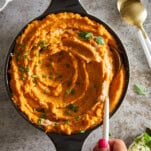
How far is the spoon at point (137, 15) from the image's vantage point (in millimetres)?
2676

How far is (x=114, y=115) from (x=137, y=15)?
0.61m

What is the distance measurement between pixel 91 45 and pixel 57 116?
43 centimetres

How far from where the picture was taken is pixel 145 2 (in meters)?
2.78

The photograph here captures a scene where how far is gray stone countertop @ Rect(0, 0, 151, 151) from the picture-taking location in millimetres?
2744

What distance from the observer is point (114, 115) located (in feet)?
9.18

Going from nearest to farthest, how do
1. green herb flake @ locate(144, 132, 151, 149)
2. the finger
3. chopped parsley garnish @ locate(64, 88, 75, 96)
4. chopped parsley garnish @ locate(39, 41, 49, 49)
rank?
the finger
chopped parsley garnish @ locate(39, 41, 49, 49)
chopped parsley garnish @ locate(64, 88, 75, 96)
green herb flake @ locate(144, 132, 151, 149)

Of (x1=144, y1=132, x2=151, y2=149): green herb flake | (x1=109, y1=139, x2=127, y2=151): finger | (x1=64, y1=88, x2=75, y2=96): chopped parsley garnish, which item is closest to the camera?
(x1=109, y1=139, x2=127, y2=151): finger

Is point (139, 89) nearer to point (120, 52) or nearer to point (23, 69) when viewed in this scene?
point (120, 52)

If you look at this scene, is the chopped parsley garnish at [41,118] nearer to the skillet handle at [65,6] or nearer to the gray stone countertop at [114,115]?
the gray stone countertop at [114,115]

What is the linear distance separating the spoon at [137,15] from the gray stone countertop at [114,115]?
0.09m

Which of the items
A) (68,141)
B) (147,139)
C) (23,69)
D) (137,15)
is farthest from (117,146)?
(137,15)

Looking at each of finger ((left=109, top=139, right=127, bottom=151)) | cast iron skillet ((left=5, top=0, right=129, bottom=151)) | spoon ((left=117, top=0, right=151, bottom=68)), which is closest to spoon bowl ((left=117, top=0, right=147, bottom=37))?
spoon ((left=117, top=0, right=151, bottom=68))

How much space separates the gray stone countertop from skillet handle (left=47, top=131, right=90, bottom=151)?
24cm

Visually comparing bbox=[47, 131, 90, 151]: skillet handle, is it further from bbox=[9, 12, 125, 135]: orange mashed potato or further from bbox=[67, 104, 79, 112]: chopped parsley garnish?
bbox=[67, 104, 79, 112]: chopped parsley garnish
